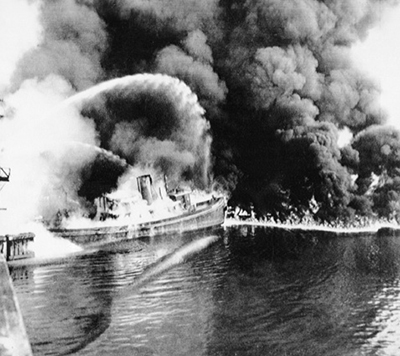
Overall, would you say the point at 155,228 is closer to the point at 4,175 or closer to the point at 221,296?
the point at 221,296

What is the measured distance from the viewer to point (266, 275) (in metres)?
4.95

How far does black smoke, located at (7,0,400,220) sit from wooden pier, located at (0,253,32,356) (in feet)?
6.56

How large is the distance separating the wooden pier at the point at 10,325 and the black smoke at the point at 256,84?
2000 millimetres

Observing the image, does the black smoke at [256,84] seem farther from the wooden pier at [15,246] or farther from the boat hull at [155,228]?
the wooden pier at [15,246]

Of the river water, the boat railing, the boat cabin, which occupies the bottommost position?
the river water

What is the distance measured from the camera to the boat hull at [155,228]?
17.6ft

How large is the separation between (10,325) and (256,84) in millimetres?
3939

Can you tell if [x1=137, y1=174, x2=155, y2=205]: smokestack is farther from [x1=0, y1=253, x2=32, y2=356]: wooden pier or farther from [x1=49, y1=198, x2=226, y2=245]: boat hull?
[x1=0, y1=253, x2=32, y2=356]: wooden pier

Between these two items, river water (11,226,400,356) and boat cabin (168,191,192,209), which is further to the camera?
boat cabin (168,191,192,209)

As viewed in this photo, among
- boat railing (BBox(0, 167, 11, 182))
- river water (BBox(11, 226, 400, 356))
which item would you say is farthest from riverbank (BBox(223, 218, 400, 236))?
boat railing (BBox(0, 167, 11, 182))

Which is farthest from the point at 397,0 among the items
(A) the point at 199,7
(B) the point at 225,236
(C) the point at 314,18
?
(B) the point at 225,236

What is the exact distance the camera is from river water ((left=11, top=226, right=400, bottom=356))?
3.63m

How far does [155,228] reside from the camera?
5.65m

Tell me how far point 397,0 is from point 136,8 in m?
3.08
